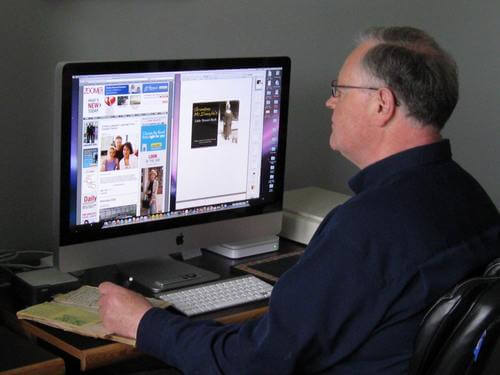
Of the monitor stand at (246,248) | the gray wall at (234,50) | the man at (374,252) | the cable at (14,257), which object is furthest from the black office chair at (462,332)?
the gray wall at (234,50)

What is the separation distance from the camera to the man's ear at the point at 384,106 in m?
1.76

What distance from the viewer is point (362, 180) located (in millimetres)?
1799

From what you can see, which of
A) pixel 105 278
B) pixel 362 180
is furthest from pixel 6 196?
pixel 362 180

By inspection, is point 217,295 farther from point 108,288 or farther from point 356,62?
point 356,62

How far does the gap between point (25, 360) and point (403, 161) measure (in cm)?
83

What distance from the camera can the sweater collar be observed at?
1.76 metres

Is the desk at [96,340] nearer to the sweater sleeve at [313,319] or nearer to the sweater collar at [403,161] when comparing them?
the sweater sleeve at [313,319]

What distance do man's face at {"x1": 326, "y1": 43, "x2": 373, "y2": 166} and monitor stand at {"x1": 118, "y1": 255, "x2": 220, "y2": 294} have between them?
0.59 meters

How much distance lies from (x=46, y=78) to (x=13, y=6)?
21 cm

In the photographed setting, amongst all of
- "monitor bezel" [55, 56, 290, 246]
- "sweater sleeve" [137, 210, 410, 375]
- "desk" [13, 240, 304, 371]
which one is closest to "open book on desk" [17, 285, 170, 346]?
"desk" [13, 240, 304, 371]

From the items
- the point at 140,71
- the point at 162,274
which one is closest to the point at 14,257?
the point at 162,274

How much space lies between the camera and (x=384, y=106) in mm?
1771

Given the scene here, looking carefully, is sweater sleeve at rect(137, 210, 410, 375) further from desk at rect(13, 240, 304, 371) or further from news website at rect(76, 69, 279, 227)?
news website at rect(76, 69, 279, 227)

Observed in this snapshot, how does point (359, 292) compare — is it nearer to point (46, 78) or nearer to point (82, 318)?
point (82, 318)
